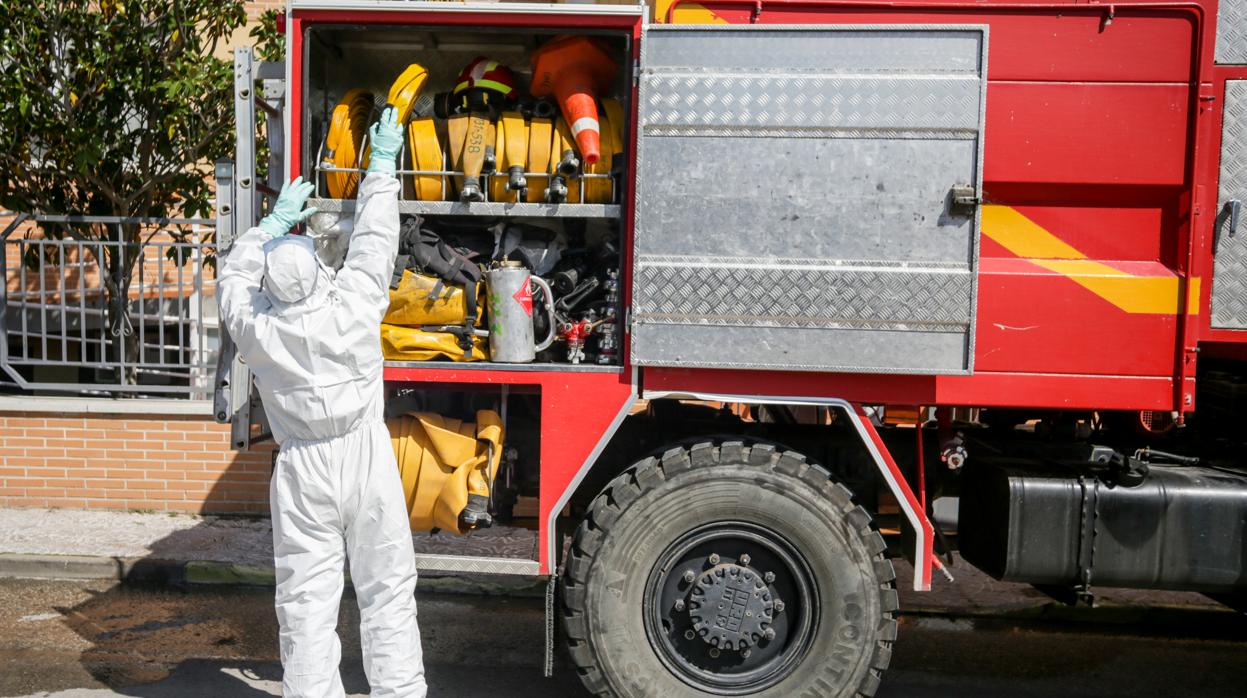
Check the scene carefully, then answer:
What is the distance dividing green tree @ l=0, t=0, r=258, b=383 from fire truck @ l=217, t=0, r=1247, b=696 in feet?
11.2

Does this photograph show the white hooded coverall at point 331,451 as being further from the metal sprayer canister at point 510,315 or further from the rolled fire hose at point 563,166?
the rolled fire hose at point 563,166

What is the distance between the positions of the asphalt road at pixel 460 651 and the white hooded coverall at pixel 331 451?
0.77 m

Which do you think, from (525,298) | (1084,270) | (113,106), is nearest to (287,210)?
(525,298)

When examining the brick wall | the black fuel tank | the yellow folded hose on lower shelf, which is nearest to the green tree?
the brick wall

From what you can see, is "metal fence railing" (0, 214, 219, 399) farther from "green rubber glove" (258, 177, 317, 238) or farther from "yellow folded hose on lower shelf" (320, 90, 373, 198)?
"green rubber glove" (258, 177, 317, 238)

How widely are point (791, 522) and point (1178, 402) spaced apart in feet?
5.08

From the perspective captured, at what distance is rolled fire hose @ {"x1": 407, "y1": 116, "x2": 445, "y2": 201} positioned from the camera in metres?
4.20

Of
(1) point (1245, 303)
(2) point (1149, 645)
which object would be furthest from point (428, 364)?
(2) point (1149, 645)

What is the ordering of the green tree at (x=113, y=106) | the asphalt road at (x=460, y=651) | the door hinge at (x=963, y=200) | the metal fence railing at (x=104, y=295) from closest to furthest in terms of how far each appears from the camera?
the door hinge at (x=963, y=200), the asphalt road at (x=460, y=651), the green tree at (x=113, y=106), the metal fence railing at (x=104, y=295)

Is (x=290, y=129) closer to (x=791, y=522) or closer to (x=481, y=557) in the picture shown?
(x=481, y=557)

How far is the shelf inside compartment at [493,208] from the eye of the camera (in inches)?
159

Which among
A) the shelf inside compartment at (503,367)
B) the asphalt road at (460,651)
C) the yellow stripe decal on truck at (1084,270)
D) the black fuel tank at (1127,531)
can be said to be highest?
the yellow stripe decal on truck at (1084,270)

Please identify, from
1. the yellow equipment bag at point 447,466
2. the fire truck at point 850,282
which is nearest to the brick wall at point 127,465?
the yellow equipment bag at point 447,466

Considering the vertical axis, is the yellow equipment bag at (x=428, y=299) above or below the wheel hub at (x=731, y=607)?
above
